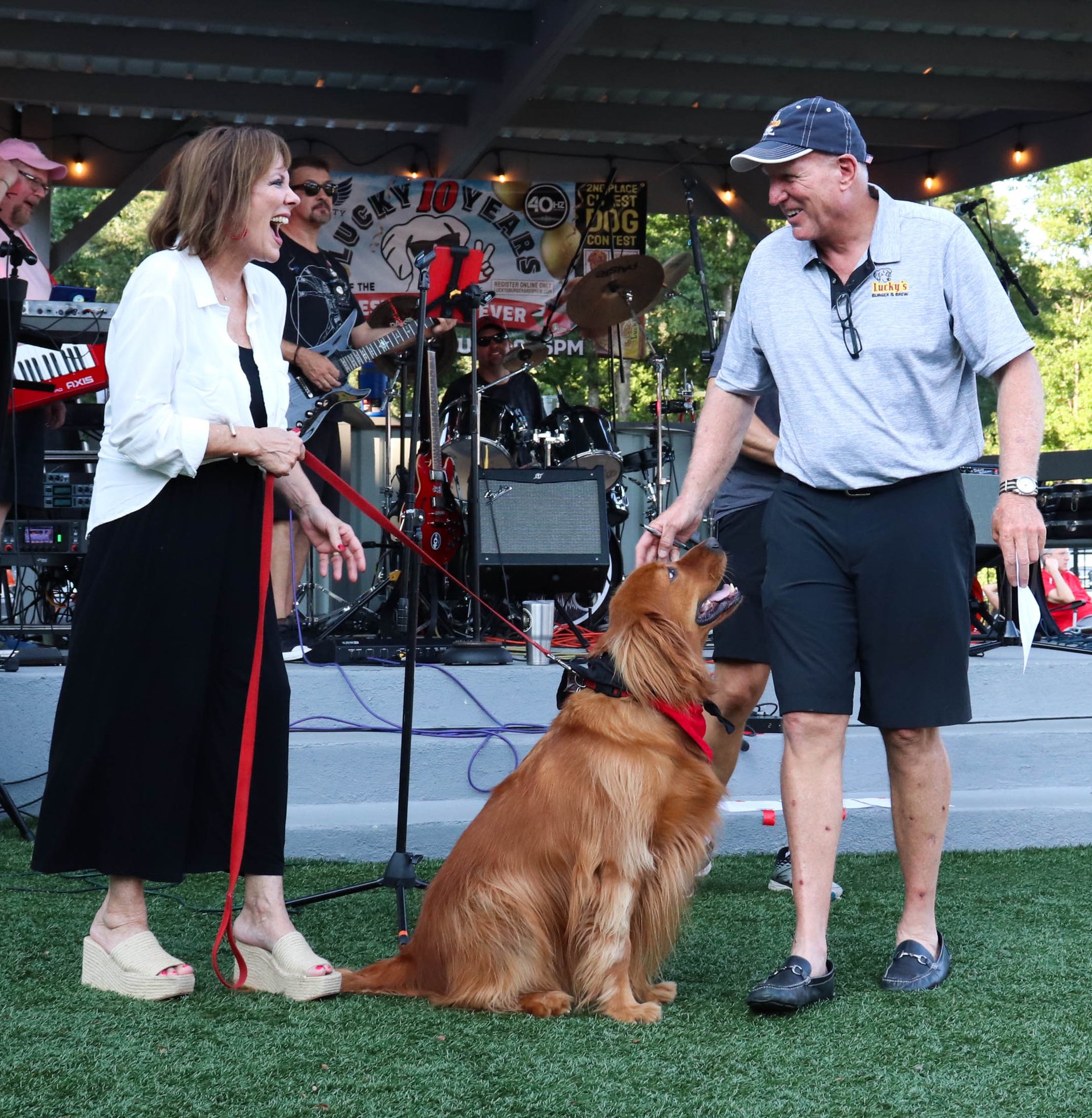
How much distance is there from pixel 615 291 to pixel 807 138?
5.95m

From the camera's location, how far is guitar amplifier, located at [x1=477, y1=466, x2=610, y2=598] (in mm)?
6543

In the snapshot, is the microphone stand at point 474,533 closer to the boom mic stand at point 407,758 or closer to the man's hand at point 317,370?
the man's hand at point 317,370

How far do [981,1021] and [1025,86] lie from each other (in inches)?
354

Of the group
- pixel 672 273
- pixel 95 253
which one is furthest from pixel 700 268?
pixel 95 253

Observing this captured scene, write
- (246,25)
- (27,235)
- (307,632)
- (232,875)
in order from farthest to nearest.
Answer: (27,235)
(246,25)
(307,632)
(232,875)

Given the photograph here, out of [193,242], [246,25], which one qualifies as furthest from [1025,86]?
[193,242]

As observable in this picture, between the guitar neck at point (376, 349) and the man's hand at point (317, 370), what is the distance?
0.25 metres

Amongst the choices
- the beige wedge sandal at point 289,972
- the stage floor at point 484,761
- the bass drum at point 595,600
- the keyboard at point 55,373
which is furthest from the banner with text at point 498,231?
the beige wedge sandal at point 289,972

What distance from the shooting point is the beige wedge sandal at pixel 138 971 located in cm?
283

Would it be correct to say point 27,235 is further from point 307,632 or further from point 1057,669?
point 1057,669

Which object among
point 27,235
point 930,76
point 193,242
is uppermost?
point 930,76

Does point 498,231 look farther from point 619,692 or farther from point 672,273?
point 619,692

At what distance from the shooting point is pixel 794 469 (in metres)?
3.13

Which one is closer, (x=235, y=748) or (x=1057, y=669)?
(x=235, y=748)
